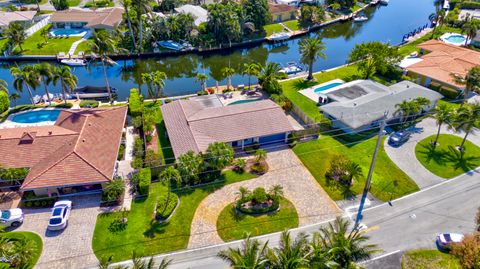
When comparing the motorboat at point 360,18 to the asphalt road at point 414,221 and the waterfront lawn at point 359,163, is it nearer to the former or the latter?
the waterfront lawn at point 359,163

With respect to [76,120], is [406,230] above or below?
below

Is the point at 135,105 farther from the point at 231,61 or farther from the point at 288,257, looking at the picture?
the point at 288,257

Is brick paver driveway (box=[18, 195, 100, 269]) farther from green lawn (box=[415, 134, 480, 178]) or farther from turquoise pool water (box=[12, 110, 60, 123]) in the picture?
green lawn (box=[415, 134, 480, 178])

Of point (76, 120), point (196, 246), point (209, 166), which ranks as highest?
point (76, 120)

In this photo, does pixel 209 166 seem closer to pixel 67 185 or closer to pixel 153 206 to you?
pixel 153 206

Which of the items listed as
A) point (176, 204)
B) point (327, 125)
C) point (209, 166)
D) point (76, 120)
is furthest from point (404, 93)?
point (76, 120)

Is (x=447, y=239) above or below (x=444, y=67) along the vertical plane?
below

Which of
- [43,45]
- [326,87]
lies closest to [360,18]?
[326,87]
